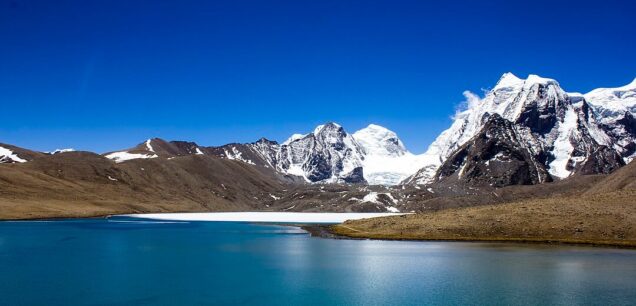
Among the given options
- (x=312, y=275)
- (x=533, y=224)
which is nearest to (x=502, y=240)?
(x=533, y=224)

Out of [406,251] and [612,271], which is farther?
[406,251]

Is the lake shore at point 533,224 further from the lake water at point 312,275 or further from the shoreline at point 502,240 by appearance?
the lake water at point 312,275

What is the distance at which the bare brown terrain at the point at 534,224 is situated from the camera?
5079 inches

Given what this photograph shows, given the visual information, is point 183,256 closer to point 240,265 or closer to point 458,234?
point 240,265

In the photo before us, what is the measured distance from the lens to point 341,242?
132 meters

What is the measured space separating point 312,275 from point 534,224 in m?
81.1

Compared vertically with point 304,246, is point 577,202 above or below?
above

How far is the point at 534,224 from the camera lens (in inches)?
5433

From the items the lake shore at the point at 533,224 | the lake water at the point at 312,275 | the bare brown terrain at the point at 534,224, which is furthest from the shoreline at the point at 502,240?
the lake water at the point at 312,275

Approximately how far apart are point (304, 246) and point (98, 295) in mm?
61902

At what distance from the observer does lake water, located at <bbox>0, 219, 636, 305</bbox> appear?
59000 mm

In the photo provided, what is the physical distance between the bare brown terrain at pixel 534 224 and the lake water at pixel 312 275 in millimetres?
18484

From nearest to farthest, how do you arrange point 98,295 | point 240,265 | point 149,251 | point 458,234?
point 98,295 < point 240,265 < point 149,251 < point 458,234

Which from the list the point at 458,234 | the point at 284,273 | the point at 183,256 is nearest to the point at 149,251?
the point at 183,256
